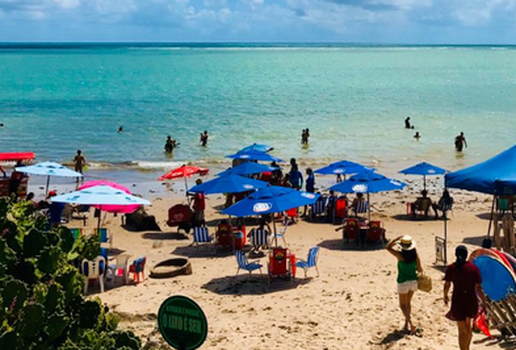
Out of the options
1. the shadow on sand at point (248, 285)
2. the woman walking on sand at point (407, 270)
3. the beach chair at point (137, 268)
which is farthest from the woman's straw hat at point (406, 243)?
the beach chair at point (137, 268)

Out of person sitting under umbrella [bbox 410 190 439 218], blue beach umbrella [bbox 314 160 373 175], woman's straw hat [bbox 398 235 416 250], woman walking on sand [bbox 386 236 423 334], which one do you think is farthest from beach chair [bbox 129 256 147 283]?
person sitting under umbrella [bbox 410 190 439 218]

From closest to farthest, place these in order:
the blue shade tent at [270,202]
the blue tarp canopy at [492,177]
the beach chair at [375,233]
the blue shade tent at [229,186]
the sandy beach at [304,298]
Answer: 1. the sandy beach at [304,298]
2. the blue tarp canopy at [492,177]
3. the blue shade tent at [270,202]
4. the blue shade tent at [229,186]
5. the beach chair at [375,233]

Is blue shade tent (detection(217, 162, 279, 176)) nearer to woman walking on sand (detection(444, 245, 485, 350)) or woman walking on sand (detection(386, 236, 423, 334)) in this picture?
woman walking on sand (detection(386, 236, 423, 334))

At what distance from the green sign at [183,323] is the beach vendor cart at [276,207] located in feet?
26.1

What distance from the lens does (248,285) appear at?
12.8m

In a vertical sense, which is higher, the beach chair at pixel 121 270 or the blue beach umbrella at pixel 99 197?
the blue beach umbrella at pixel 99 197

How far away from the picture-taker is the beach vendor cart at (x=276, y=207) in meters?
12.9

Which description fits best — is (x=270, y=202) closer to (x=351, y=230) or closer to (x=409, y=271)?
(x=351, y=230)

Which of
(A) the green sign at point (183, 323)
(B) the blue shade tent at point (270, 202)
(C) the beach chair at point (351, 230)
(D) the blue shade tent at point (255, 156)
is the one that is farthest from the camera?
(D) the blue shade tent at point (255, 156)

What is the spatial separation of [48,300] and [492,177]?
9.62 m

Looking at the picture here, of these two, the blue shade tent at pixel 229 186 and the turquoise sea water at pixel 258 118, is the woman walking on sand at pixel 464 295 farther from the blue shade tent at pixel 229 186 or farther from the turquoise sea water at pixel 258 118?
the turquoise sea water at pixel 258 118

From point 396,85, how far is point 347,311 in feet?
269

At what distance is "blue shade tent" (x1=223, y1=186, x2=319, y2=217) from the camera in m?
13.2

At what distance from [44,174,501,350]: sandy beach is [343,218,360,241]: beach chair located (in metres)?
0.20
